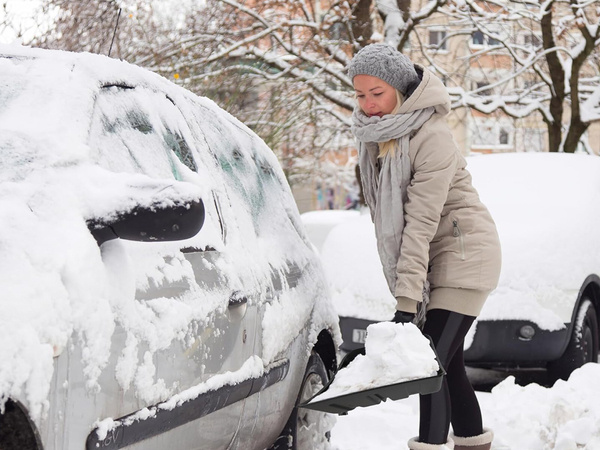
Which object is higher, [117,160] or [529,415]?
[117,160]

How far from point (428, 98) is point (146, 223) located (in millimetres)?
1574

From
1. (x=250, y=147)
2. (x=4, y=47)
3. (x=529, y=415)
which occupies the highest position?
(x=4, y=47)

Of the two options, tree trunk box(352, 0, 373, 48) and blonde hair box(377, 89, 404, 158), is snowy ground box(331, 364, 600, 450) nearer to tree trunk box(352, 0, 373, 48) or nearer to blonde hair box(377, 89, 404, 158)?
blonde hair box(377, 89, 404, 158)

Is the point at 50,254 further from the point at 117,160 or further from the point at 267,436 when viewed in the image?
the point at 267,436

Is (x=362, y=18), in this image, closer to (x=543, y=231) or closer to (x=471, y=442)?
(x=543, y=231)

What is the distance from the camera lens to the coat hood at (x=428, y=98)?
3.33 meters

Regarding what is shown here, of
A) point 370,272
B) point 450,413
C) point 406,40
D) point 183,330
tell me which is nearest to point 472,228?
point 450,413

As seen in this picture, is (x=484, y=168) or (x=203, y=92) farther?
(x=203, y=92)

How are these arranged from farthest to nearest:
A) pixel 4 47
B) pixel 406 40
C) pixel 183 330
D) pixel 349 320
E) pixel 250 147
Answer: pixel 406 40 → pixel 349 320 → pixel 250 147 → pixel 4 47 → pixel 183 330

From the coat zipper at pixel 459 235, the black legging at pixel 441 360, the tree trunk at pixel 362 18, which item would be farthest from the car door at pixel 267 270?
the tree trunk at pixel 362 18

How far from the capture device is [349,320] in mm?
6129

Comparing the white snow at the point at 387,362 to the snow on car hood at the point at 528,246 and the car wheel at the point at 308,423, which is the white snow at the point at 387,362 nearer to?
the car wheel at the point at 308,423

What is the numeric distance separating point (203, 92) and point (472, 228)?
11278 millimetres

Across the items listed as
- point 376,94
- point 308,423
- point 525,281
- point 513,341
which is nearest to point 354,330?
point 513,341
